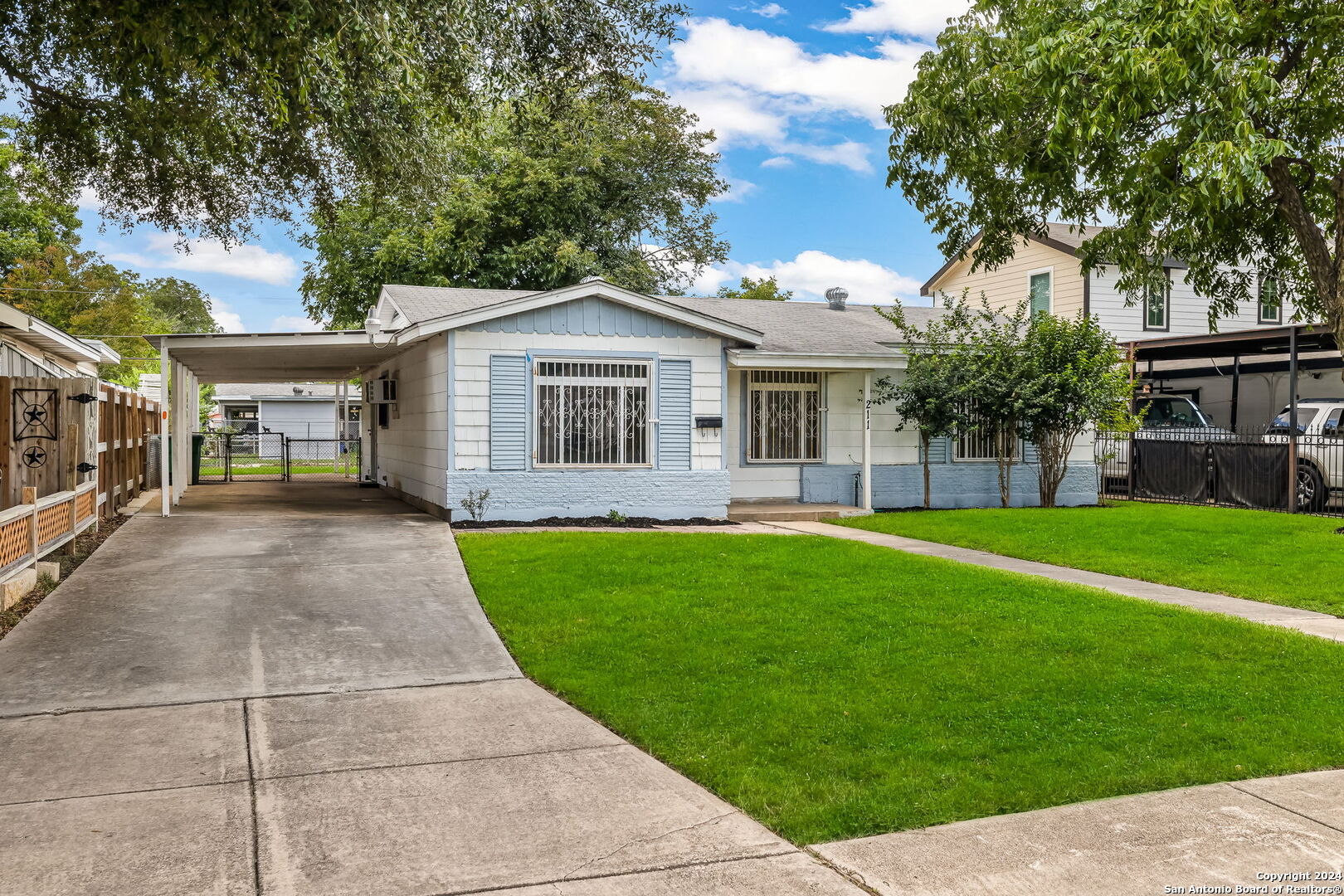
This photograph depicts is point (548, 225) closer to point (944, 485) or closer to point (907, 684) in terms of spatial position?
point (944, 485)

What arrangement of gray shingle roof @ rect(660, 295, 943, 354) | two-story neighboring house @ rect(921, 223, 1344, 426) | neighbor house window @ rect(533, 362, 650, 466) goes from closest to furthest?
neighbor house window @ rect(533, 362, 650, 466), gray shingle roof @ rect(660, 295, 943, 354), two-story neighboring house @ rect(921, 223, 1344, 426)

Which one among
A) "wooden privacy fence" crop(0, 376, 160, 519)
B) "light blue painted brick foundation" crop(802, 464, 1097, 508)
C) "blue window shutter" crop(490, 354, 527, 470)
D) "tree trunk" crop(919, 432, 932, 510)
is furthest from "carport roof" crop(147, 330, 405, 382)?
"tree trunk" crop(919, 432, 932, 510)

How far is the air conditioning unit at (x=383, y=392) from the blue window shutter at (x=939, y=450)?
9.18 m

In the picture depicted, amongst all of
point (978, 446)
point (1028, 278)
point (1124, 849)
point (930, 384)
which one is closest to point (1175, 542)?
point (930, 384)

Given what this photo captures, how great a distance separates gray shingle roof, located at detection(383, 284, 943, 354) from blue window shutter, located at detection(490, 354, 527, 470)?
1085 millimetres

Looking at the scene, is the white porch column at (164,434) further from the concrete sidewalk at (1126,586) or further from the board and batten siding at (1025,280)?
the board and batten siding at (1025,280)

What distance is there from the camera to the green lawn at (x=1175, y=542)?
9.92 metres

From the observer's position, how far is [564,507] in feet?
47.0

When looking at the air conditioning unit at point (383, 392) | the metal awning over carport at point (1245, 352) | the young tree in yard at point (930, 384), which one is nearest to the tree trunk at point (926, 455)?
the young tree in yard at point (930, 384)

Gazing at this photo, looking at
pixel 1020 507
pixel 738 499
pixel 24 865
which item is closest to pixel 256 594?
pixel 24 865

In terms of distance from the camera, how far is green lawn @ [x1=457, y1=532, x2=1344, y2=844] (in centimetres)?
455

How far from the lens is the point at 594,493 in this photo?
569 inches

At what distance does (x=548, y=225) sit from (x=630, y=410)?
15120mm

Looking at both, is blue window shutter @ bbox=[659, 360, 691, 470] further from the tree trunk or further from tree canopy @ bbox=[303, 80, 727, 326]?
tree canopy @ bbox=[303, 80, 727, 326]
